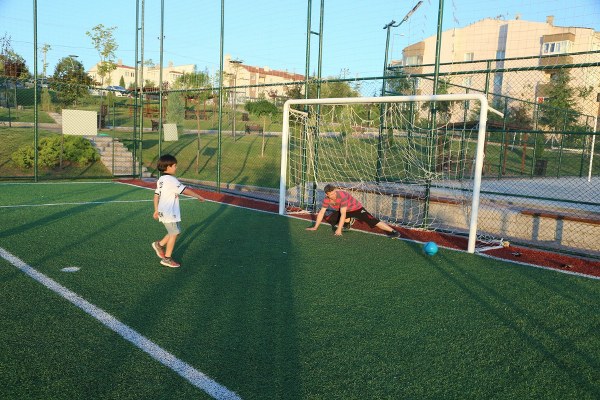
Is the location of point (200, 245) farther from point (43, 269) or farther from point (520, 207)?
point (520, 207)

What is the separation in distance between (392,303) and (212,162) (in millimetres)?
19042

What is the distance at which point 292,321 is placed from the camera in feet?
15.3

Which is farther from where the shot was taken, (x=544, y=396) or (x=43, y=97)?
(x=43, y=97)

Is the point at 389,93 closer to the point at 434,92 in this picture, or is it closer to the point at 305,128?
the point at 305,128

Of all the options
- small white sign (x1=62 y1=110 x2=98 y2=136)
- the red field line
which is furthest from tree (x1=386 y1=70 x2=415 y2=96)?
small white sign (x1=62 y1=110 x2=98 y2=136)

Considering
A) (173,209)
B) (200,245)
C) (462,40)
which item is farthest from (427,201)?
(462,40)

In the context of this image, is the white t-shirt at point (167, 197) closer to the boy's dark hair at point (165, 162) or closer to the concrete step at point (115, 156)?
the boy's dark hair at point (165, 162)

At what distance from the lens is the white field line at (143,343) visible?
336 cm

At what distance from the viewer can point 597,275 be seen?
6.82 m

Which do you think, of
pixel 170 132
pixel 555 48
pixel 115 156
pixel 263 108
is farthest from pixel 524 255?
pixel 555 48

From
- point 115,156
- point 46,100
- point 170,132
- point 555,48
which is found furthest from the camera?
point 555,48

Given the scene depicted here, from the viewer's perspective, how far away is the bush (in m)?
17.7

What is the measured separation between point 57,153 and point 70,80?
13964mm

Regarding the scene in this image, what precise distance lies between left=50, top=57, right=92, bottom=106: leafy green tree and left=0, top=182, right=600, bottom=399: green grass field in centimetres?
1935
